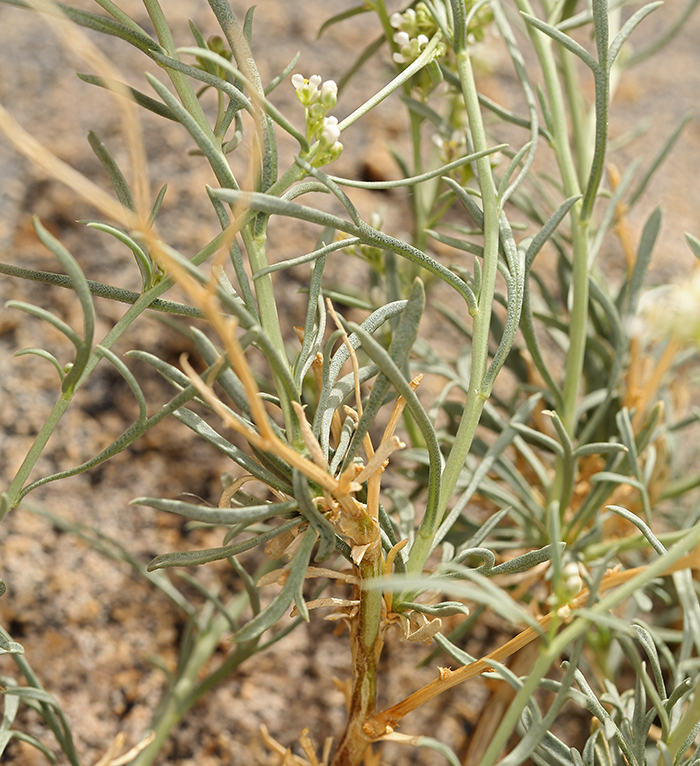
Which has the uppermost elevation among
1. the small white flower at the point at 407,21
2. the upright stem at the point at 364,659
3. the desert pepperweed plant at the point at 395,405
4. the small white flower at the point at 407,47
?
the small white flower at the point at 407,21

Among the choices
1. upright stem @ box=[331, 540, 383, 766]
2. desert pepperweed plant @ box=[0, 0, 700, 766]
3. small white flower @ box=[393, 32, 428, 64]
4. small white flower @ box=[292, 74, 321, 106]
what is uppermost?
small white flower @ box=[393, 32, 428, 64]

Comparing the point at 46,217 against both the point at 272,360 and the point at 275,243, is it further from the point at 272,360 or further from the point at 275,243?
the point at 272,360

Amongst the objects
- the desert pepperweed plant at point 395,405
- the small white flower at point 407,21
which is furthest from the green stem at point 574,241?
the small white flower at point 407,21

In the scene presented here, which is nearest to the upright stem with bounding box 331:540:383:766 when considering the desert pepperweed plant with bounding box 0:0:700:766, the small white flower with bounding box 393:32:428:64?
the desert pepperweed plant with bounding box 0:0:700:766

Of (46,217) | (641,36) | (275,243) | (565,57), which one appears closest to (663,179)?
(641,36)

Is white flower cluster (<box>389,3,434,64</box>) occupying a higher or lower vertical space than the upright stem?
higher

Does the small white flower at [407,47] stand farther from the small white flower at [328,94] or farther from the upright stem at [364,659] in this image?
the upright stem at [364,659]

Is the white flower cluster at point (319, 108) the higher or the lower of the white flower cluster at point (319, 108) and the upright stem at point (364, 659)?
the higher

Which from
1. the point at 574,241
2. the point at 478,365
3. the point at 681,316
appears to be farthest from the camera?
the point at 574,241

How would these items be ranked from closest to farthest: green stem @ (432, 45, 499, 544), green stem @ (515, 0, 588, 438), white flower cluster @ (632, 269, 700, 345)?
white flower cluster @ (632, 269, 700, 345), green stem @ (432, 45, 499, 544), green stem @ (515, 0, 588, 438)

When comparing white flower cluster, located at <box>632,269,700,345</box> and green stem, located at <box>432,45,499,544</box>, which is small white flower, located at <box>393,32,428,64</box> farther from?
white flower cluster, located at <box>632,269,700,345</box>

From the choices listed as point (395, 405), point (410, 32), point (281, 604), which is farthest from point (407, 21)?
point (281, 604)

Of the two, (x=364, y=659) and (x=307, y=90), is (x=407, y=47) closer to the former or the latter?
(x=307, y=90)
